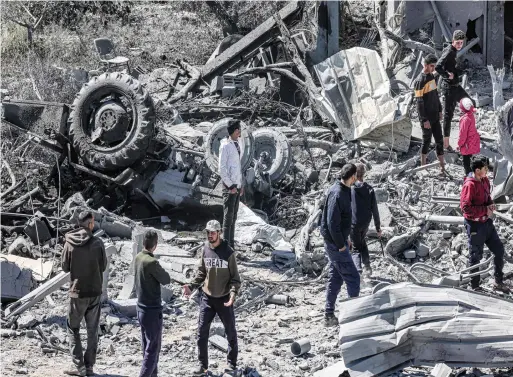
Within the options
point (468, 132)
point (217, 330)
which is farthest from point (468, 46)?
point (217, 330)


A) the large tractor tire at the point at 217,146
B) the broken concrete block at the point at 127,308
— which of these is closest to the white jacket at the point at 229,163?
the large tractor tire at the point at 217,146

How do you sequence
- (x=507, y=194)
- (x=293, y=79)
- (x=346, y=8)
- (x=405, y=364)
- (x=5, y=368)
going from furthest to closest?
(x=346, y=8)
(x=293, y=79)
(x=507, y=194)
(x=5, y=368)
(x=405, y=364)

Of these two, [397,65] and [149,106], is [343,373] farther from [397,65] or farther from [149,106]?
[397,65]

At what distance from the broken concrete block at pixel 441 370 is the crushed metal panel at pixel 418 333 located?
4cm

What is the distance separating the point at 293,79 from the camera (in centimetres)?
1614

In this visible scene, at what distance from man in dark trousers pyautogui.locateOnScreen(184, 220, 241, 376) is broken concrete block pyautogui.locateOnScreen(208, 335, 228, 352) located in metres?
0.63

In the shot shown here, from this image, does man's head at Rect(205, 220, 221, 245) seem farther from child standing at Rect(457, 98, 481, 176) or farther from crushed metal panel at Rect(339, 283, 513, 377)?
child standing at Rect(457, 98, 481, 176)

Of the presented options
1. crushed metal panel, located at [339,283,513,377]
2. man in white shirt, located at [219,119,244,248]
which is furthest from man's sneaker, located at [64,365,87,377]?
man in white shirt, located at [219,119,244,248]

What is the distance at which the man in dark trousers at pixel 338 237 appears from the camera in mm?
9023

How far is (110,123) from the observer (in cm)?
1327

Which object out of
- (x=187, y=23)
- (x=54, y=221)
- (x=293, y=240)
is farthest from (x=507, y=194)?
(x=187, y=23)

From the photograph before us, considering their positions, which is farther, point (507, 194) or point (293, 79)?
point (293, 79)

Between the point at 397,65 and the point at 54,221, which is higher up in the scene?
the point at 397,65

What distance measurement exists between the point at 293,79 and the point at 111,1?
9340 mm
